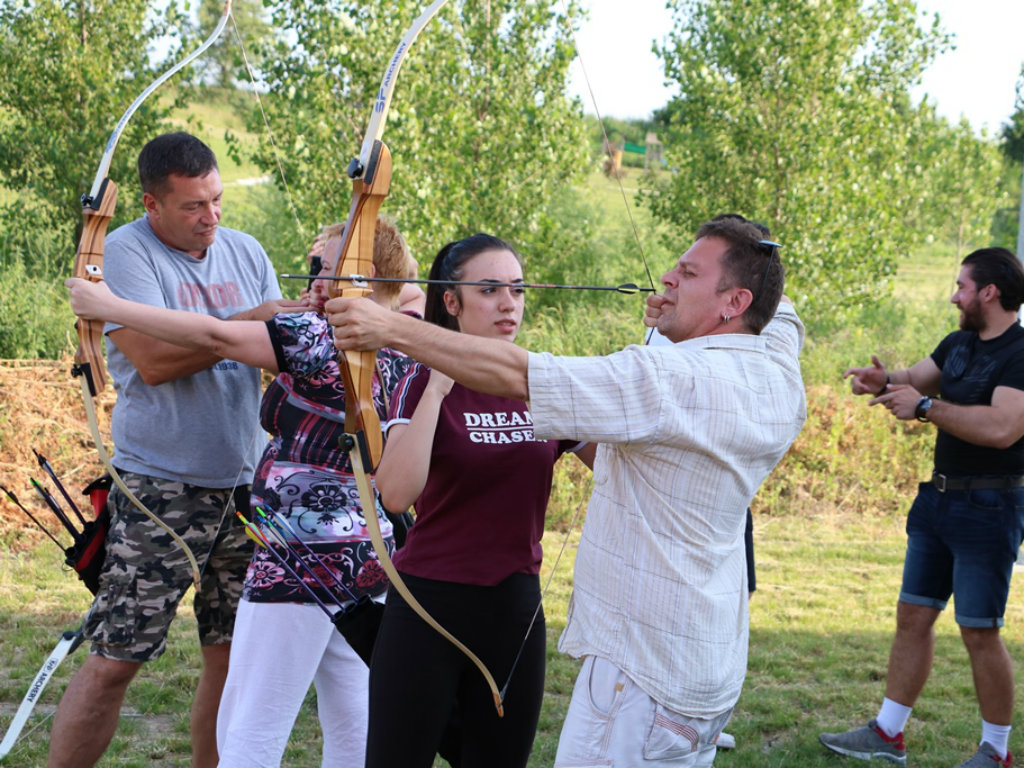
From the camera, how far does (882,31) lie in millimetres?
9250

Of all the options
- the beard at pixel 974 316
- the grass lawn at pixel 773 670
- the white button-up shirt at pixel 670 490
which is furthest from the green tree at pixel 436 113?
the white button-up shirt at pixel 670 490

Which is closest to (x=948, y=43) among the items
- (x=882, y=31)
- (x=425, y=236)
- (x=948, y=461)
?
(x=882, y=31)

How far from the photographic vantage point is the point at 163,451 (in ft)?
8.67

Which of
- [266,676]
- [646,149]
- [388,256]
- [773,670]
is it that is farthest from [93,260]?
[646,149]

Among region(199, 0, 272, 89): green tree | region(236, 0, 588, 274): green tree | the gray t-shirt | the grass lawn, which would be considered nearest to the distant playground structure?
region(199, 0, 272, 89): green tree

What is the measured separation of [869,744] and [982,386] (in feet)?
4.30

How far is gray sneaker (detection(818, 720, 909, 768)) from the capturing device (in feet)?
12.1

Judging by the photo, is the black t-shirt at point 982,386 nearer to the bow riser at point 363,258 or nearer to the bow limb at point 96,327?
the bow riser at point 363,258

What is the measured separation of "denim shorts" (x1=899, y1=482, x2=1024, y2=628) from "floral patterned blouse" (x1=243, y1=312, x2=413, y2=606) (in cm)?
216

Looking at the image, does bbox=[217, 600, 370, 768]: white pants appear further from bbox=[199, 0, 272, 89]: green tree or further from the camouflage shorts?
bbox=[199, 0, 272, 89]: green tree

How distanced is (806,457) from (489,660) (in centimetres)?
634

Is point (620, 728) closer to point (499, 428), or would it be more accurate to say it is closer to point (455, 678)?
point (455, 678)

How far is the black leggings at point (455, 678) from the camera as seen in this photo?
210 centimetres

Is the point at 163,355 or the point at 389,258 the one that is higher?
the point at 389,258
